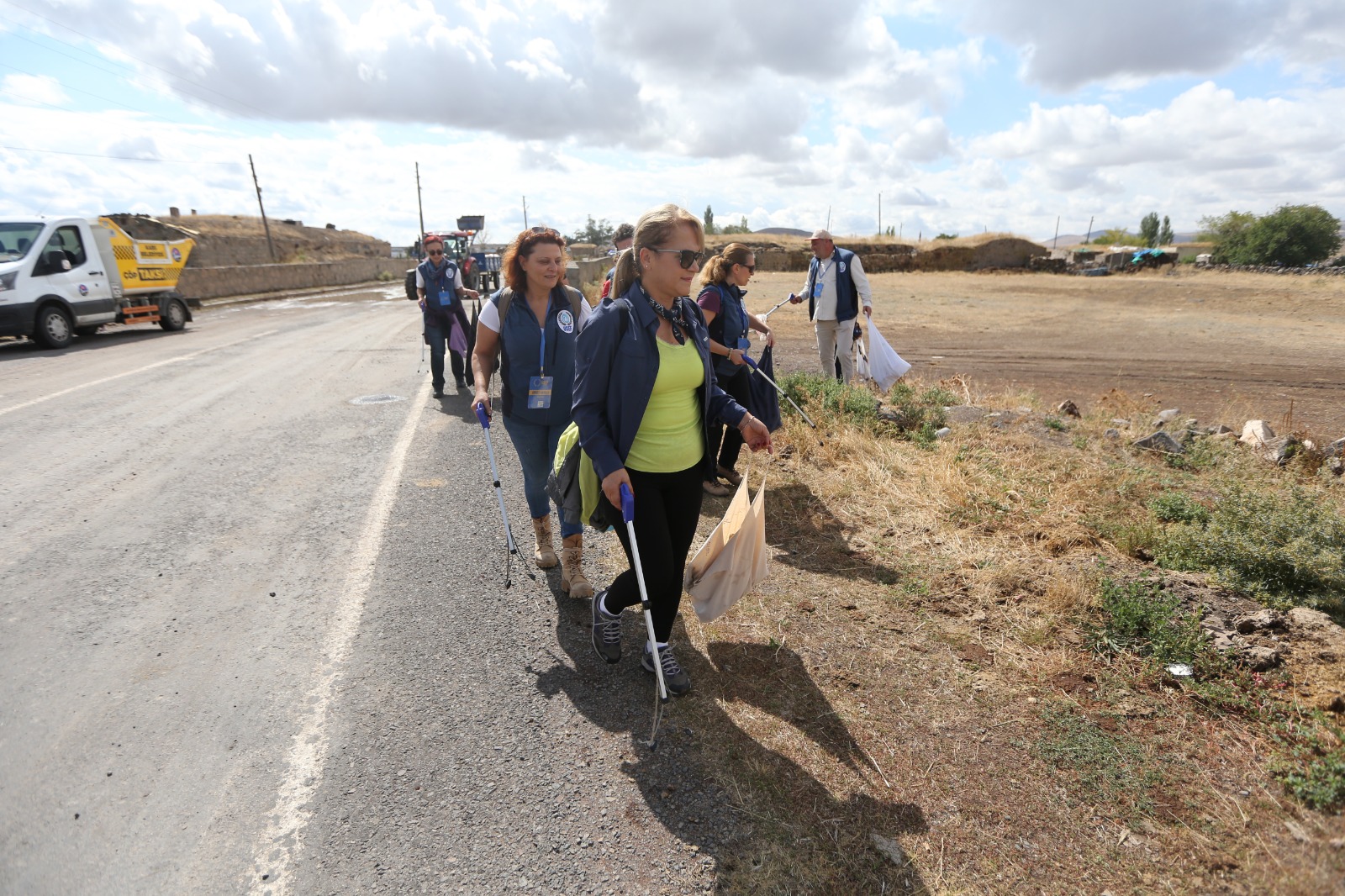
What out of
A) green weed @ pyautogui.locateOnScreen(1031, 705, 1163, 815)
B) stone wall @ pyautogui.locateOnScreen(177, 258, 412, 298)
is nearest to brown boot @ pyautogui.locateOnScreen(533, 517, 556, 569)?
green weed @ pyautogui.locateOnScreen(1031, 705, 1163, 815)

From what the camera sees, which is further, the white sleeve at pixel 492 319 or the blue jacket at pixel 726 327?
the blue jacket at pixel 726 327

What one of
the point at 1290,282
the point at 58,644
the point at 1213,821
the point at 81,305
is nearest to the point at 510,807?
the point at 1213,821

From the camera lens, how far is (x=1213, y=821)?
235 cm

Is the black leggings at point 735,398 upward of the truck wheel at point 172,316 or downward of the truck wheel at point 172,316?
upward

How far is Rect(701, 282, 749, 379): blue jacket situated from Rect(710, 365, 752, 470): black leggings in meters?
0.08

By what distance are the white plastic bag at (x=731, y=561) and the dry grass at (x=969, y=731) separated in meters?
0.40

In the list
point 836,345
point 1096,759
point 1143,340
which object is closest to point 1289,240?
point 1143,340

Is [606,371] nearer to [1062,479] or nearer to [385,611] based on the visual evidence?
[385,611]

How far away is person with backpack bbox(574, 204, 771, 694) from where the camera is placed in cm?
277

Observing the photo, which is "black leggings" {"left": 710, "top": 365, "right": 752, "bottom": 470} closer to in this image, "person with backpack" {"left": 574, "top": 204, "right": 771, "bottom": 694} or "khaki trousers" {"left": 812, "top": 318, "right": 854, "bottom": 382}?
"person with backpack" {"left": 574, "top": 204, "right": 771, "bottom": 694}

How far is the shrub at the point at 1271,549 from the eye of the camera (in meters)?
3.34

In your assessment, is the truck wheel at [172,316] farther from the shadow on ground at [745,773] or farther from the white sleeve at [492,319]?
the shadow on ground at [745,773]

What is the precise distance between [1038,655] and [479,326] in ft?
10.8

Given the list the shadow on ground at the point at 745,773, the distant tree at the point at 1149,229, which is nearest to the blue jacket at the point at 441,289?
the shadow on ground at the point at 745,773
